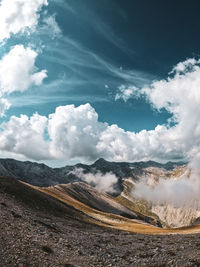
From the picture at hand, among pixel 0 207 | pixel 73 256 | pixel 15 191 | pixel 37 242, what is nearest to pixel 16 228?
pixel 37 242

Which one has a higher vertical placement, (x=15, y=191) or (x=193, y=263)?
(x=193, y=263)

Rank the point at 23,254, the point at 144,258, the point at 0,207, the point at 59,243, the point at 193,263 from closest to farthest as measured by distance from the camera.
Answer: the point at 193,263 → the point at 23,254 → the point at 144,258 → the point at 59,243 → the point at 0,207

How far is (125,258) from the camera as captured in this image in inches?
984

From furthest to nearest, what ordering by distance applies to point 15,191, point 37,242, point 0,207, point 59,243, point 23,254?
point 15,191 → point 0,207 → point 59,243 → point 37,242 → point 23,254

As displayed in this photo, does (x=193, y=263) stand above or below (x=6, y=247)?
above

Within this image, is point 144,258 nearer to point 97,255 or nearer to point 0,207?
point 97,255

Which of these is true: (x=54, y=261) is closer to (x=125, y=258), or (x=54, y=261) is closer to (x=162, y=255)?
(x=125, y=258)

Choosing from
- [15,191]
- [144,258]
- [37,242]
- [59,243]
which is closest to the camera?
[144,258]

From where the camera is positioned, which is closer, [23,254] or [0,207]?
[23,254]

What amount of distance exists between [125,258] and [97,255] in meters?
3.32

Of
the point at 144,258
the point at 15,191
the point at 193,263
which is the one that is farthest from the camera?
the point at 15,191

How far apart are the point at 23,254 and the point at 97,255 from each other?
345 inches

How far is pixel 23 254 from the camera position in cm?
2162

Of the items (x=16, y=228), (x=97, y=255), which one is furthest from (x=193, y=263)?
(x=16, y=228)
